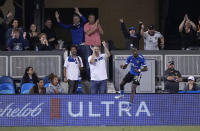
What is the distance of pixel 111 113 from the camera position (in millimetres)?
15578

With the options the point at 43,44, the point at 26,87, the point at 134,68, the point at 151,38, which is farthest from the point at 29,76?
the point at 151,38

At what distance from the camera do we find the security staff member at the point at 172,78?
18109 mm

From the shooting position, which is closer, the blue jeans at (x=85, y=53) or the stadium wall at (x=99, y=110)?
the stadium wall at (x=99, y=110)

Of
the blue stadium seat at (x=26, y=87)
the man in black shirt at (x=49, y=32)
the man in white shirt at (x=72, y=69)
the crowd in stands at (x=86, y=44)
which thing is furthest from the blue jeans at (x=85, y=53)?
the blue stadium seat at (x=26, y=87)

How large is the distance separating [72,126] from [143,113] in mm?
1786

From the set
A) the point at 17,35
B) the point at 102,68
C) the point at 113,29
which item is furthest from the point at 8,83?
the point at 113,29

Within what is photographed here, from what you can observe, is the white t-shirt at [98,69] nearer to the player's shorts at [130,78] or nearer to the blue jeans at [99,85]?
the blue jeans at [99,85]

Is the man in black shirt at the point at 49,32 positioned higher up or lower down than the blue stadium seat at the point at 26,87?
higher up

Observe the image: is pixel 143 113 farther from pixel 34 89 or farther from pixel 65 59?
pixel 65 59

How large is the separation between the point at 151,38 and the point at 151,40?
97 millimetres

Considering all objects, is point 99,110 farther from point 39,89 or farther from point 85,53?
point 85,53

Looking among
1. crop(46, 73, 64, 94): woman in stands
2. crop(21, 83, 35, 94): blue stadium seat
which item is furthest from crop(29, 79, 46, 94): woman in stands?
crop(21, 83, 35, 94): blue stadium seat

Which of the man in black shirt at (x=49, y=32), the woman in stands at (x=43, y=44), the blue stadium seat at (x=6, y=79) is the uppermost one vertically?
the man in black shirt at (x=49, y=32)

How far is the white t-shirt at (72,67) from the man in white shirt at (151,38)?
2.37 m
